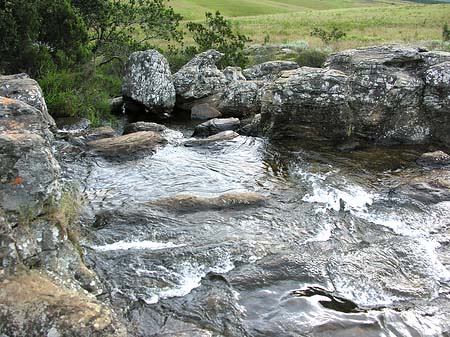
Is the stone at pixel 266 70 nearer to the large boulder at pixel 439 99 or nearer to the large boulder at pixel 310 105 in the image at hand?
the large boulder at pixel 310 105

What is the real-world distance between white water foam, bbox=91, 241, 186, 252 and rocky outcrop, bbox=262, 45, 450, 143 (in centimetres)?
990

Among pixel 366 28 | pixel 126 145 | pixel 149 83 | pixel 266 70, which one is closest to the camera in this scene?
pixel 126 145

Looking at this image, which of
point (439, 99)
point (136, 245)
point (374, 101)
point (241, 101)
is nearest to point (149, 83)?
point (241, 101)

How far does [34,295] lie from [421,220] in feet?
31.3

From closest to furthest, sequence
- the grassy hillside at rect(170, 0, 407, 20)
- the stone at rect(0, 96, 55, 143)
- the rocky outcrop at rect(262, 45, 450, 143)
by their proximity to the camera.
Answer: the stone at rect(0, 96, 55, 143)
the rocky outcrop at rect(262, 45, 450, 143)
the grassy hillside at rect(170, 0, 407, 20)

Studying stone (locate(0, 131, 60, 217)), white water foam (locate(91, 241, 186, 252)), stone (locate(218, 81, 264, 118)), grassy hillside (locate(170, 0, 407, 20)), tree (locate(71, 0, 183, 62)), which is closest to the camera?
stone (locate(0, 131, 60, 217))

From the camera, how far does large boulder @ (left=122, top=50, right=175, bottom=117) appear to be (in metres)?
23.4

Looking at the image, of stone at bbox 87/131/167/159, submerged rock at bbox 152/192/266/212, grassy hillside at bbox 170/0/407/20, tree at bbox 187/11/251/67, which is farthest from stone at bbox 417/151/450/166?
grassy hillside at bbox 170/0/407/20

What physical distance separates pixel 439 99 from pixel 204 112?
11.0 meters

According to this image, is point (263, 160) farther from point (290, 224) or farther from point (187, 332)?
point (187, 332)

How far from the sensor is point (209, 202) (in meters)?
12.2

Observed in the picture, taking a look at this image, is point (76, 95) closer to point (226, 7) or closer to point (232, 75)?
point (232, 75)

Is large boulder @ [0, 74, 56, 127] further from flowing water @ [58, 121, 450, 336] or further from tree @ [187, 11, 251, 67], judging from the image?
tree @ [187, 11, 251, 67]

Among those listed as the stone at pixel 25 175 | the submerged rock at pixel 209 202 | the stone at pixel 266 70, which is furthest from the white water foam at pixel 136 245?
the stone at pixel 266 70
